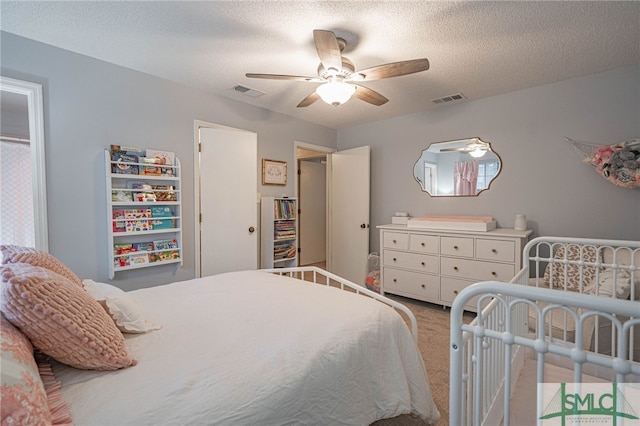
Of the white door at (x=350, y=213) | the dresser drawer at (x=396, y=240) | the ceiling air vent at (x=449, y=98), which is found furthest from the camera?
the white door at (x=350, y=213)

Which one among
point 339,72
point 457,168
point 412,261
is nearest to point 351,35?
point 339,72

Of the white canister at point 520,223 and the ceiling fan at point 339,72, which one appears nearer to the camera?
the ceiling fan at point 339,72

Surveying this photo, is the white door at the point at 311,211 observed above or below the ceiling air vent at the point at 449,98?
below

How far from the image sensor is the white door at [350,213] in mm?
4023

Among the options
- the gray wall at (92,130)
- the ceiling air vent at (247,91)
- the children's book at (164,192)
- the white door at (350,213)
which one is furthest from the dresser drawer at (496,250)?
the children's book at (164,192)

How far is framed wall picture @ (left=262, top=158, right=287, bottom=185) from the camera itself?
3.54 meters

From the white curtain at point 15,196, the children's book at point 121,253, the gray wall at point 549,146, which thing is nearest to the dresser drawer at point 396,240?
the gray wall at point 549,146

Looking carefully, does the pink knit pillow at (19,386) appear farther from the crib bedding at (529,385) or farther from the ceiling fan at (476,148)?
the ceiling fan at (476,148)

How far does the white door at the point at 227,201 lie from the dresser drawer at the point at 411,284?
1.62m

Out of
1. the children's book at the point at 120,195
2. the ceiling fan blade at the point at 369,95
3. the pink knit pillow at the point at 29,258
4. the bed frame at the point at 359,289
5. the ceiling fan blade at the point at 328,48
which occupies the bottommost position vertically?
the bed frame at the point at 359,289

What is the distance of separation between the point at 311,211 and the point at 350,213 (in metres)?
1.65

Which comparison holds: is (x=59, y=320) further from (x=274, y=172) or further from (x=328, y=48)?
(x=274, y=172)

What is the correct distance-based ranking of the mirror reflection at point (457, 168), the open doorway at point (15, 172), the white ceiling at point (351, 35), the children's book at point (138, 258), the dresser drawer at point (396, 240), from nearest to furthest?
the white ceiling at point (351, 35)
the children's book at point (138, 258)
the open doorway at point (15, 172)
the mirror reflection at point (457, 168)
the dresser drawer at point (396, 240)

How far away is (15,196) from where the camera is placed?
115 inches
